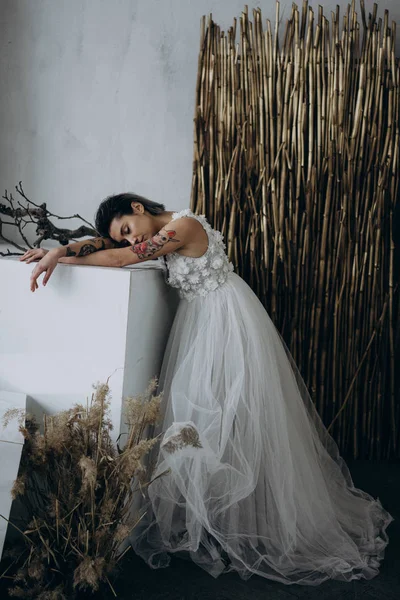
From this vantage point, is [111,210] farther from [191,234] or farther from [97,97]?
[97,97]

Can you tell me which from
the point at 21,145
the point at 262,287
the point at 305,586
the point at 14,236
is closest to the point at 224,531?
the point at 305,586

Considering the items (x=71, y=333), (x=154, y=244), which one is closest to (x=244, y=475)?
(x=71, y=333)

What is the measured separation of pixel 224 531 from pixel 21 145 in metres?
2.02

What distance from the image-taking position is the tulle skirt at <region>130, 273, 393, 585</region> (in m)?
1.73

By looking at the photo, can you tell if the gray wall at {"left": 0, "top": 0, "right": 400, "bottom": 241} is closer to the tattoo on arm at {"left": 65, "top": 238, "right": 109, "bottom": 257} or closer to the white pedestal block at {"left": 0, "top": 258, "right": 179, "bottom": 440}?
the tattoo on arm at {"left": 65, "top": 238, "right": 109, "bottom": 257}

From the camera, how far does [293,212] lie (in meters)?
2.50

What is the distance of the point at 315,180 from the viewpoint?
2.46 m

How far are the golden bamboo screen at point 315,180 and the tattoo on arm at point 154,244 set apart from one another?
0.61 meters

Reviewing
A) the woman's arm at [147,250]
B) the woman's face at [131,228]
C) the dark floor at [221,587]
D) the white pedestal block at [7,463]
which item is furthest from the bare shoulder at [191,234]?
the dark floor at [221,587]

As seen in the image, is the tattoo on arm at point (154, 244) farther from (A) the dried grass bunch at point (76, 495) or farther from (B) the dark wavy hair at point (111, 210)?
(A) the dried grass bunch at point (76, 495)

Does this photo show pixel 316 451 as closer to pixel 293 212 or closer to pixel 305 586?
pixel 305 586

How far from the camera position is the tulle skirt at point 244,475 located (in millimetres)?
1729

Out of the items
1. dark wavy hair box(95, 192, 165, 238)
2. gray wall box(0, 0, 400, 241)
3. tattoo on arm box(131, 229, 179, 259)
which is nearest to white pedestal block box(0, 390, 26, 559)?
tattoo on arm box(131, 229, 179, 259)

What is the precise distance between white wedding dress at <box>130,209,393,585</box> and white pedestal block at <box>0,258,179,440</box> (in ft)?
0.73
